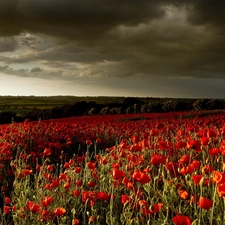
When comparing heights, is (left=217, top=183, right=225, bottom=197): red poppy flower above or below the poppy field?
above

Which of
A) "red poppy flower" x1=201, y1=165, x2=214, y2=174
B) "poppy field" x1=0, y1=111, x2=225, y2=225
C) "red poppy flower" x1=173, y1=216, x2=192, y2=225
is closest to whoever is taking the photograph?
"red poppy flower" x1=173, y1=216, x2=192, y2=225

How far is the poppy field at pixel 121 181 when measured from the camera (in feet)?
14.0

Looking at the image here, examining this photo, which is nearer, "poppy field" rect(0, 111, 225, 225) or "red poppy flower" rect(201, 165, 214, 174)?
"poppy field" rect(0, 111, 225, 225)

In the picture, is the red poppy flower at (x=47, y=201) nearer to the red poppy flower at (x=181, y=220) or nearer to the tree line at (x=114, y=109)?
the red poppy flower at (x=181, y=220)

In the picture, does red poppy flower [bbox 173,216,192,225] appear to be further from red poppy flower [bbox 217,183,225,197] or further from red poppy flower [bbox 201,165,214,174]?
red poppy flower [bbox 201,165,214,174]

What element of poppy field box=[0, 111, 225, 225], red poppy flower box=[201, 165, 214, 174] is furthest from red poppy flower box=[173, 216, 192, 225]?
red poppy flower box=[201, 165, 214, 174]

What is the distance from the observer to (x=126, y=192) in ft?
19.3

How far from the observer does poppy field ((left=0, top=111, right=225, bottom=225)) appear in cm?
428

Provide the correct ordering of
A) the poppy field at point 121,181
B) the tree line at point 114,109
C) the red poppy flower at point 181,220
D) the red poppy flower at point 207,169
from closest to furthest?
the red poppy flower at point 181,220, the poppy field at point 121,181, the red poppy flower at point 207,169, the tree line at point 114,109

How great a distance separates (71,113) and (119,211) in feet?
111

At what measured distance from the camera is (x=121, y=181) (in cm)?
576

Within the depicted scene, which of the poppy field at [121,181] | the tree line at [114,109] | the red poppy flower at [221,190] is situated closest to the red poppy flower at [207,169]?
the poppy field at [121,181]

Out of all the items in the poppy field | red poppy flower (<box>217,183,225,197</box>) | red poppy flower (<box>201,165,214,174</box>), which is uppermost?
red poppy flower (<box>217,183,225,197</box>)

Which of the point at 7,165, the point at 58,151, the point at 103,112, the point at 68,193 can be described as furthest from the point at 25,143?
the point at 103,112
